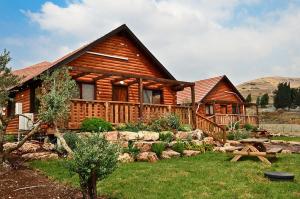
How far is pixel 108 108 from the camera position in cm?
1641

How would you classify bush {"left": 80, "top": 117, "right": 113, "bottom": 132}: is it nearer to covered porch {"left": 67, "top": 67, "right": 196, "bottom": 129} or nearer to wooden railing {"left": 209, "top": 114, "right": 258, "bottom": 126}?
covered porch {"left": 67, "top": 67, "right": 196, "bottom": 129}

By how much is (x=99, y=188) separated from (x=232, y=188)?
10.1 feet

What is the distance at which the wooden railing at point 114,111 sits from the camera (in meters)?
15.5

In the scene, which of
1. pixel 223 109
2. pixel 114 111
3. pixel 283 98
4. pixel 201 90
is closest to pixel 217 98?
pixel 223 109

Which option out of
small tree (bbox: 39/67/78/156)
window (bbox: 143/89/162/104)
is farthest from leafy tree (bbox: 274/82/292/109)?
small tree (bbox: 39/67/78/156)

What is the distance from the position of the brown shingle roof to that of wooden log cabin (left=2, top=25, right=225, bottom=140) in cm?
916

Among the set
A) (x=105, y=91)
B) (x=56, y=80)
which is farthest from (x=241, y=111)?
(x=56, y=80)

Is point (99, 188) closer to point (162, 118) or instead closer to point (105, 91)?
point (162, 118)

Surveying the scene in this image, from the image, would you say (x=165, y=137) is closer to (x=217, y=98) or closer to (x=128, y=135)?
(x=128, y=135)

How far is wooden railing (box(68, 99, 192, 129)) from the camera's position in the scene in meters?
15.5

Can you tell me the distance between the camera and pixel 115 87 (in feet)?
69.9

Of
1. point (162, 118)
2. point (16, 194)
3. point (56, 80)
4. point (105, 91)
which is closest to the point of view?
point (16, 194)

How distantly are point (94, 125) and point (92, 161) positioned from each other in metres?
8.18

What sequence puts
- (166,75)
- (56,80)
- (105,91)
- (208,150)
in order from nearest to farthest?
(56,80) → (208,150) → (105,91) → (166,75)
